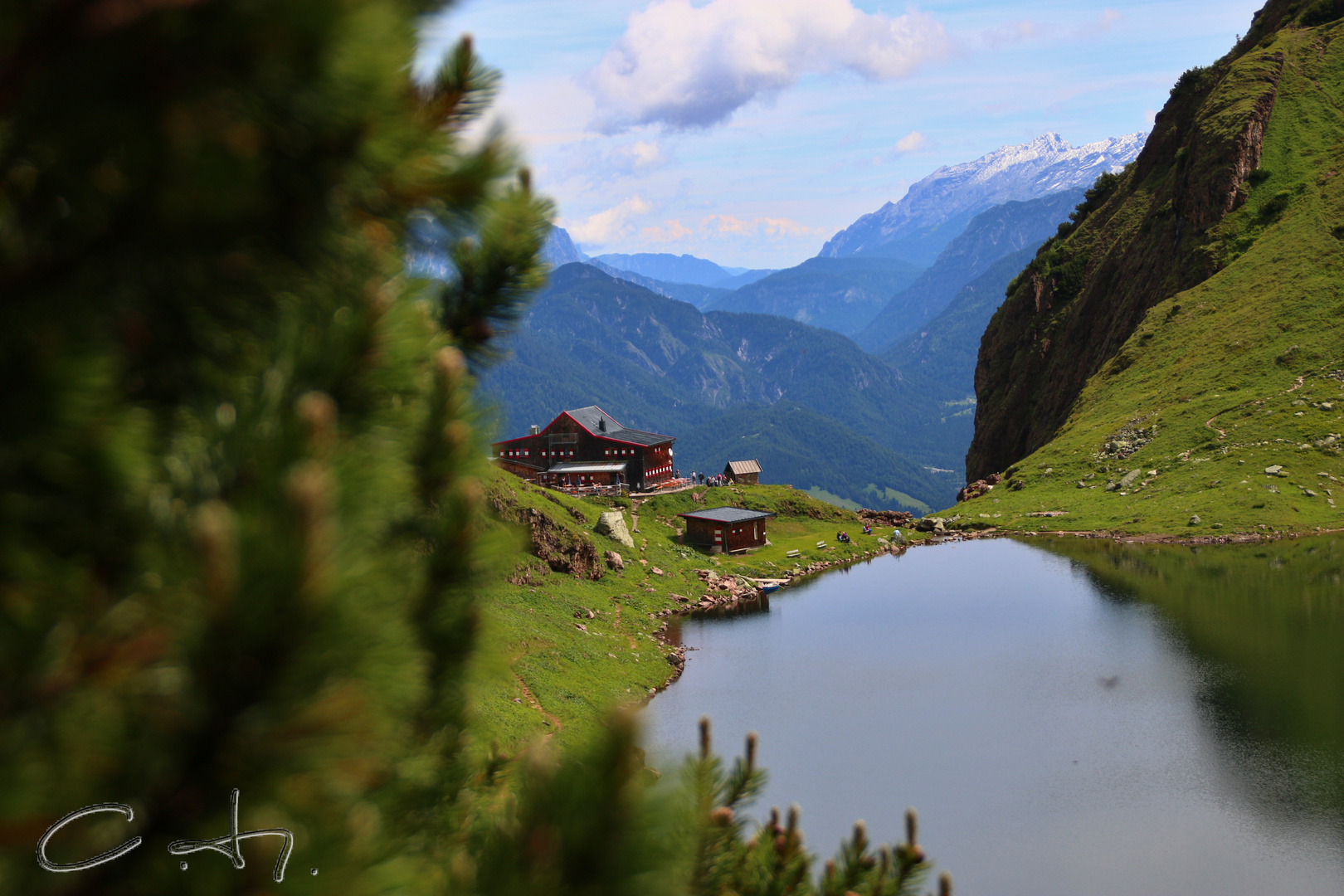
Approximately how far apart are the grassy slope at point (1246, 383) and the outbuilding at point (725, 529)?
85.2 feet

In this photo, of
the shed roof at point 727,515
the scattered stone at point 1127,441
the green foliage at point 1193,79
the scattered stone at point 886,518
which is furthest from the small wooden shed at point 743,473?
the green foliage at point 1193,79

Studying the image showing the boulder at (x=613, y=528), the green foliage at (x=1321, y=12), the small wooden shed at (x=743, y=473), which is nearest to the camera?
the boulder at (x=613, y=528)

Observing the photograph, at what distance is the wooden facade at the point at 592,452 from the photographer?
92.2 meters

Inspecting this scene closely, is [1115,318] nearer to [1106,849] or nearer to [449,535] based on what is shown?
[1106,849]

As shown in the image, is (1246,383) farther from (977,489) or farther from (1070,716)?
(1070,716)

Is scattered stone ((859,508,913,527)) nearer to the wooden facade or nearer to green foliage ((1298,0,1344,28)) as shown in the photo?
the wooden facade

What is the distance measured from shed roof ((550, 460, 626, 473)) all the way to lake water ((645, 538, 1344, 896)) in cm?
3474

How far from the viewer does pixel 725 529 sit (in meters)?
72.2

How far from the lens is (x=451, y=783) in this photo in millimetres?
4730

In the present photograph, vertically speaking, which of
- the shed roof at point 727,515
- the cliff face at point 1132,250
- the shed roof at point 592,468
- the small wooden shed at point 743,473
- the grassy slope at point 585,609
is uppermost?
the cliff face at point 1132,250

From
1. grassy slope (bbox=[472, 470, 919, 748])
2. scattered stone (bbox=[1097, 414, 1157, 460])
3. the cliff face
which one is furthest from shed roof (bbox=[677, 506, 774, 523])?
the cliff face

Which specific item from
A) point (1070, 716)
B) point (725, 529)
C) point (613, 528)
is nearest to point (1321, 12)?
point (725, 529)

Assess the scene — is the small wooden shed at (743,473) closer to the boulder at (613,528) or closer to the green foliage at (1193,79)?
the boulder at (613,528)

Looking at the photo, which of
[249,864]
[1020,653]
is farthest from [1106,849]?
[249,864]
